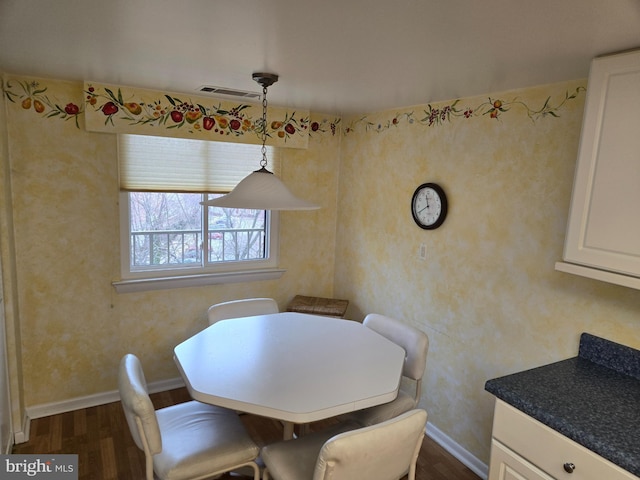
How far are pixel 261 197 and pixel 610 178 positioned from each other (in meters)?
1.37

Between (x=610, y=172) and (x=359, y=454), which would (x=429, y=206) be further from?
(x=359, y=454)

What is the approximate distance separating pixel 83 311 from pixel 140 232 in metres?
0.65

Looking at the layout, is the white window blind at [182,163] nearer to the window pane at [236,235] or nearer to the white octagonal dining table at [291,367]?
the window pane at [236,235]

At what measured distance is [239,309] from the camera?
2.74m

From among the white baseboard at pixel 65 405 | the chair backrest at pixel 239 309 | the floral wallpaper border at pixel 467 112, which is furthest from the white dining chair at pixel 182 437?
the floral wallpaper border at pixel 467 112

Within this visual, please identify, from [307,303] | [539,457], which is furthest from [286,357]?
[307,303]

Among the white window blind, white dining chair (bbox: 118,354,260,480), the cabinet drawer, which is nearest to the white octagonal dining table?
white dining chair (bbox: 118,354,260,480)

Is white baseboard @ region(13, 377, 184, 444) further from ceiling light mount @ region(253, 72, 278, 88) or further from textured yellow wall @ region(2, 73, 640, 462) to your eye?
ceiling light mount @ region(253, 72, 278, 88)

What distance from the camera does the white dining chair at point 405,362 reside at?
2125mm

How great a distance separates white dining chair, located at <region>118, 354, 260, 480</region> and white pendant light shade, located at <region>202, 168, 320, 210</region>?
83 centimetres

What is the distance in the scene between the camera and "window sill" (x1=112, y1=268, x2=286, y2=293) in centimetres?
292

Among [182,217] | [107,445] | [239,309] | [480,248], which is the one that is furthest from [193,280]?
[480,248]

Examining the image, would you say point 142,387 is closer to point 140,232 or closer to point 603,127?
point 140,232
